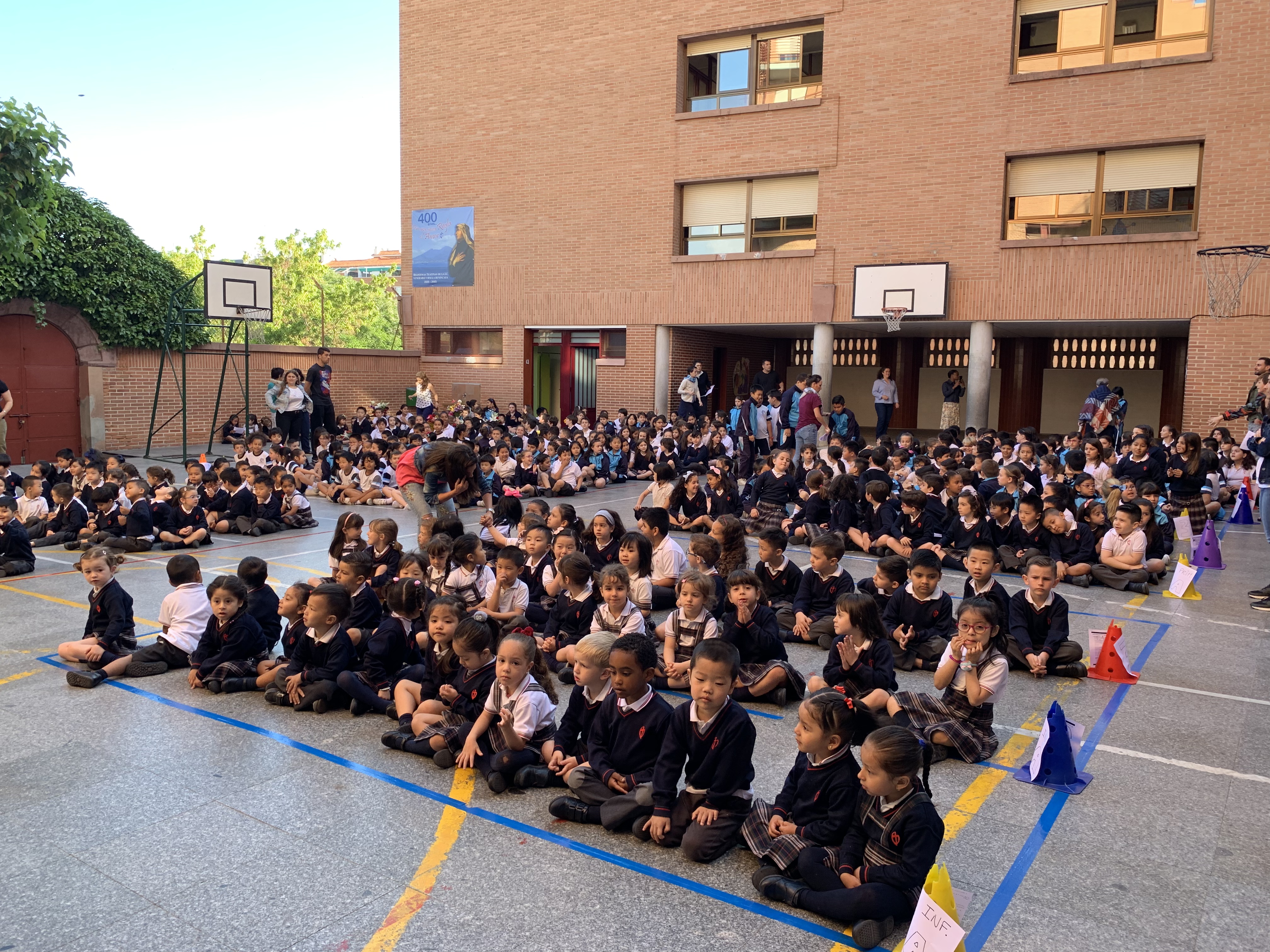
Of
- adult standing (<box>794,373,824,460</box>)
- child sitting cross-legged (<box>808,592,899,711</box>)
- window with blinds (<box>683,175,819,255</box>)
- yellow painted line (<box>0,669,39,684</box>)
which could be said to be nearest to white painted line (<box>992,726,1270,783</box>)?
child sitting cross-legged (<box>808,592,899,711</box>)

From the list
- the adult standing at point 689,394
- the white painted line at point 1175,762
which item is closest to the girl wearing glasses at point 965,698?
the white painted line at point 1175,762

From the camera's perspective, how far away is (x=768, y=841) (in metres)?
4.77

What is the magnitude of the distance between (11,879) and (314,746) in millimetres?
1962

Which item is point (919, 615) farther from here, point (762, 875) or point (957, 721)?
point (762, 875)

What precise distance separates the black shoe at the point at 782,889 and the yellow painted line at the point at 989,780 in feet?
2.65

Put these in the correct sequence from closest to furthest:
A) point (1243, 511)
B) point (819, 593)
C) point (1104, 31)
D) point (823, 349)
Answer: point (819, 593), point (1243, 511), point (1104, 31), point (823, 349)

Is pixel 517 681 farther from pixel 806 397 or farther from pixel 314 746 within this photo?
pixel 806 397

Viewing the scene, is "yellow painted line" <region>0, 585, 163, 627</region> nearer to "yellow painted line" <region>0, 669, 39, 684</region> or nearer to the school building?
"yellow painted line" <region>0, 669, 39, 684</region>

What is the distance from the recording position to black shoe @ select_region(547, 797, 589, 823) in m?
5.27

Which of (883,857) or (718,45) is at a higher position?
(718,45)

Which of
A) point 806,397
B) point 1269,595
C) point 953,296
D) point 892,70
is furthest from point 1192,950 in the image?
point 892,70

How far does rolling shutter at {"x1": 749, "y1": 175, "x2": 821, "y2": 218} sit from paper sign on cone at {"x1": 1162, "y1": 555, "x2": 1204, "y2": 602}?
16133 millimetres

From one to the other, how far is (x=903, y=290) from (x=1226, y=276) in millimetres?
6717

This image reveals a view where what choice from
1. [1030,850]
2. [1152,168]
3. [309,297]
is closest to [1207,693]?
[1030,850]
